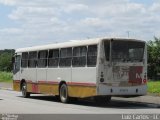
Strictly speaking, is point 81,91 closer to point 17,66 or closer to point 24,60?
point 24,60

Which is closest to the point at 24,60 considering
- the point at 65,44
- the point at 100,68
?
the point at 65,44

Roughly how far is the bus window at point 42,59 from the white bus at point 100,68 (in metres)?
1.35

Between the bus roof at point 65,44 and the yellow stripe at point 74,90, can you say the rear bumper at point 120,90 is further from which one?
the bus roof at point 65,44

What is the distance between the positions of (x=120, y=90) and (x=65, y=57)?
4.06 m

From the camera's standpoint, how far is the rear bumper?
22.6 m

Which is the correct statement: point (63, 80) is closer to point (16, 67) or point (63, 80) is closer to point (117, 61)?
point (117, 61)

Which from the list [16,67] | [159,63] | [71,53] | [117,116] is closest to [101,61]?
[71,53]

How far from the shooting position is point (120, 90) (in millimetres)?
22938

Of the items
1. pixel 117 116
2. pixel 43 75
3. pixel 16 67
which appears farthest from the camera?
pixel 16 67

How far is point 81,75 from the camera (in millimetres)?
24047

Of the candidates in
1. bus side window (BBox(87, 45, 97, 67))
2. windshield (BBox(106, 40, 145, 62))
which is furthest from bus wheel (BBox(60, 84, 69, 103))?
windshield (BBox(106, 40, 145, 62))

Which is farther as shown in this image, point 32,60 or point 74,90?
point 32,60

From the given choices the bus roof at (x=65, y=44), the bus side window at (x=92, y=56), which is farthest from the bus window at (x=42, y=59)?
the bus side window at (x=92, y=56)

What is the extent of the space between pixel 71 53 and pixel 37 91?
196 inches
